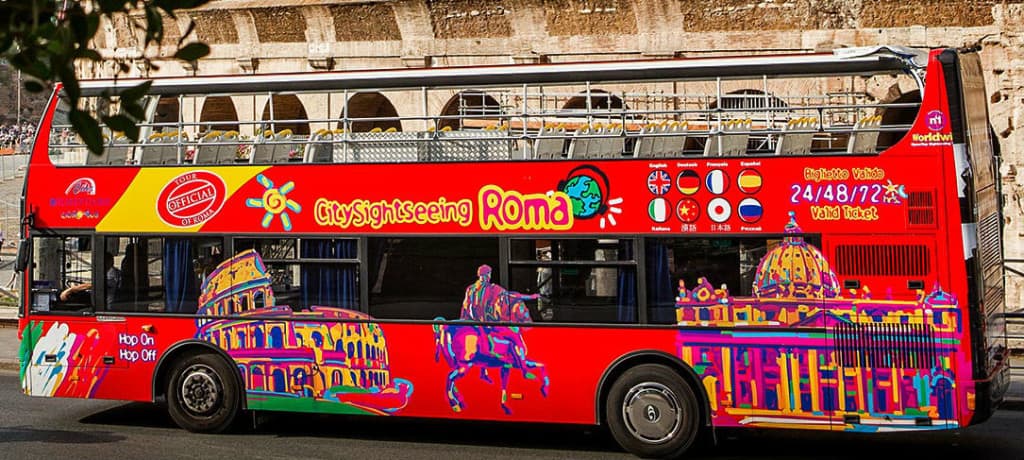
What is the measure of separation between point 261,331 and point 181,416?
1.32 m

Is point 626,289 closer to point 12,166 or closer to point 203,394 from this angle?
point 203,394

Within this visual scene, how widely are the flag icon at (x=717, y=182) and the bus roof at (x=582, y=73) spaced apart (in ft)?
2.84

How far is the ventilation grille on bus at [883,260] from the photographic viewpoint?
31.7ft

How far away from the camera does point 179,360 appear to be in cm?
1203

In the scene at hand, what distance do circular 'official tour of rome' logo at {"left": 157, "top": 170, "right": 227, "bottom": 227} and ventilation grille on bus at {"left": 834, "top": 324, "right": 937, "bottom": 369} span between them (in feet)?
20.1

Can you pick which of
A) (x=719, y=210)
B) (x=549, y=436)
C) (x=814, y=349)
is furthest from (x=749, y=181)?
(x=549, y=436)

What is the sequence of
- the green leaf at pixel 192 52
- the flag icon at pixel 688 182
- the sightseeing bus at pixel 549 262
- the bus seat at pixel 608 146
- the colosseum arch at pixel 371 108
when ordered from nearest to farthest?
the green leaf at pixel 192 52 → the sightseeing bus at pixel 549 262 → the flag icon at pixel 688 182 → the bus seat at pixel 608 146 → the colosseum arch at pixel 371 108

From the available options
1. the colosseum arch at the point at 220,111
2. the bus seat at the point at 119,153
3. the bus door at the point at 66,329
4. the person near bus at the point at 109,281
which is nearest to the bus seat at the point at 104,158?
the bus seat at the point at 119,153

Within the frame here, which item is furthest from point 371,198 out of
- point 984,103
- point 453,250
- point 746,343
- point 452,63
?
point 452,63

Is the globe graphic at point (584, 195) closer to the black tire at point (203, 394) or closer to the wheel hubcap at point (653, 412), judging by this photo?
the wheel hubcap at point (653, 412)

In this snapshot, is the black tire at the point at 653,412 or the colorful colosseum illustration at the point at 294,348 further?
the colorful colosseum illustration at the point at 294,348

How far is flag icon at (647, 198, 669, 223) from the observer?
10445mm

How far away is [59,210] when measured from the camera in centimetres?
1236

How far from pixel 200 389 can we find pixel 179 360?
0.38 metres
